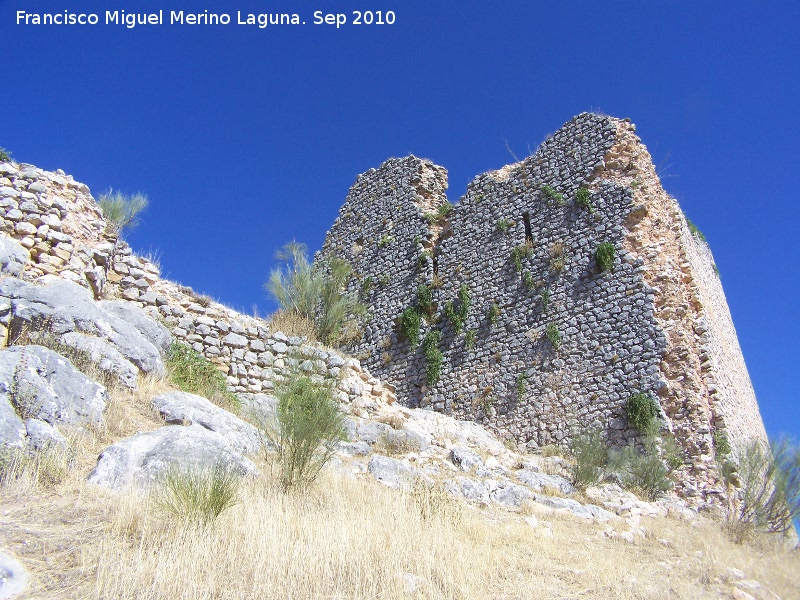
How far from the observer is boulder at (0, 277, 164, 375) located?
22.5 ft

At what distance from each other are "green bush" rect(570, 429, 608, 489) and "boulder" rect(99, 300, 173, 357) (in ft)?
20.8

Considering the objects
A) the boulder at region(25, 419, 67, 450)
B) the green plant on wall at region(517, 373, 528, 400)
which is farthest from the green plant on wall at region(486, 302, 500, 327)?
the boulder at region(25, 419, 67, 450)

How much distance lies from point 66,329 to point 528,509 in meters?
5.73

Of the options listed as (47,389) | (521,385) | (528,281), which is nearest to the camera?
(47,389)

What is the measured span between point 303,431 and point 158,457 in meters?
1.38

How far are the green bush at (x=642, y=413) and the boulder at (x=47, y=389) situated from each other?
8235mm

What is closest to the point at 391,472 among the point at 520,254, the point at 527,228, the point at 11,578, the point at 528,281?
the point at 11,578

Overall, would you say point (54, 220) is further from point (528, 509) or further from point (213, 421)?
point (528, 509)

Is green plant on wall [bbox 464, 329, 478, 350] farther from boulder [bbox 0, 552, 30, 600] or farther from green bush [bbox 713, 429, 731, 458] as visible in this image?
boulder [bbox 0, 552, 30, 600]

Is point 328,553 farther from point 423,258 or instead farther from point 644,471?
point 423,258

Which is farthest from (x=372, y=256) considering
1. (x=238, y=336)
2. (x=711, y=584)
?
(x=711, y=584)

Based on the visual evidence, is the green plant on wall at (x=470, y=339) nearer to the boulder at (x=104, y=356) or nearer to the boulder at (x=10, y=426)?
the boulder at (x=104, y=356)

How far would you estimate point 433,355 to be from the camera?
43.5 ft

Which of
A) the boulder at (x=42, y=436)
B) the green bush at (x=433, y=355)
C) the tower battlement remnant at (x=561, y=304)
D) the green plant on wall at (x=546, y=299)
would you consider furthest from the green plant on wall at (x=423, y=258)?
the boulder at (x=42, y=436)
